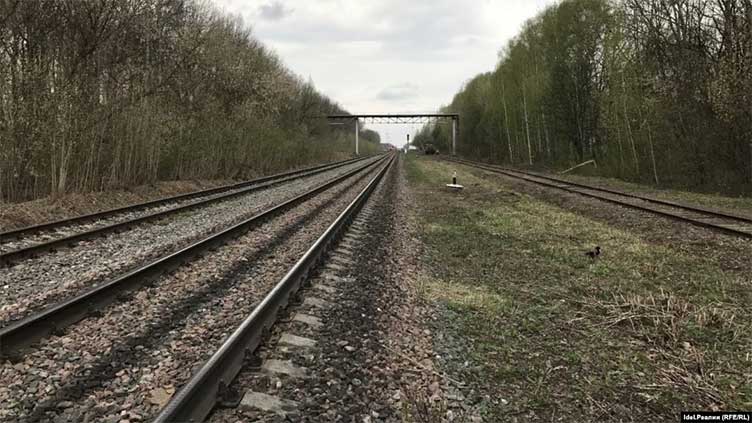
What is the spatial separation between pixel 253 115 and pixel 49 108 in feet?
46.4

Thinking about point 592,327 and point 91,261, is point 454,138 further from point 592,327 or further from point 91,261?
point 592,327

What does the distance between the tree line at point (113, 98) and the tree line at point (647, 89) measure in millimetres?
18058

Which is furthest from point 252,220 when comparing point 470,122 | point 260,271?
point 470,122

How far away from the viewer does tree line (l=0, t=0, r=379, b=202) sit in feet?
36.4

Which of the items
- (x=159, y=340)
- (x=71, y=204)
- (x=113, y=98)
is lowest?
(x=159, y=340)

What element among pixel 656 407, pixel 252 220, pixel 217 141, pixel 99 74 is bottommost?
pixel 656 407

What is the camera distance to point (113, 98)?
14.2 m

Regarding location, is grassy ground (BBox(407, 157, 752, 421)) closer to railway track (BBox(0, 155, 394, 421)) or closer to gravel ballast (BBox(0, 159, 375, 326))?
railway track (BBox(0, 155, 394, 421))

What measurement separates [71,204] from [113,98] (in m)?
3.92

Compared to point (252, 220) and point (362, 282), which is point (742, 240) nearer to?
point (362, 282)

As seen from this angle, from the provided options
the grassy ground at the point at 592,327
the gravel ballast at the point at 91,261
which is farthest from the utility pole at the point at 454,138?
the grassy ground at the point at 592,327

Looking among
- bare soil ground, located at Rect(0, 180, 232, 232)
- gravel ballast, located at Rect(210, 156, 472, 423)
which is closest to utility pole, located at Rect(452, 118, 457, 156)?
bare soil ground, located at Rect(0, 180, 232, 232)

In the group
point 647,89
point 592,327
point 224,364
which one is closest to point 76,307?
point 224,364

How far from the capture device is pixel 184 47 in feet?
61.7
